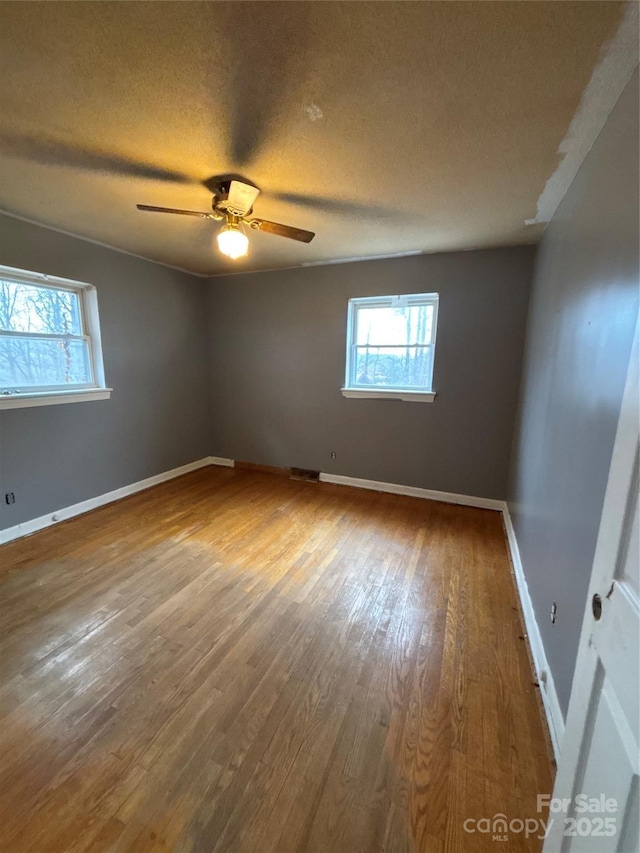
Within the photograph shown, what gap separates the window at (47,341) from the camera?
8.75 feet

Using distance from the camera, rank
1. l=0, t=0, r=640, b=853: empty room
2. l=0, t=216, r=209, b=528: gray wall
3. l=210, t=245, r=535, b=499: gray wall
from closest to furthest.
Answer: l=0, t=0, r=640, b=853: empty room < l=0, t=216, r=209, b=528: gray wall < l=210, t=245, r=535, b=499: gray wall

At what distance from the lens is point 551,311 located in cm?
210

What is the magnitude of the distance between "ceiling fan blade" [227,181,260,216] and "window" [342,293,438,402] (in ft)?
5.88

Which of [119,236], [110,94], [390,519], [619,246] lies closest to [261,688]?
[390,519]

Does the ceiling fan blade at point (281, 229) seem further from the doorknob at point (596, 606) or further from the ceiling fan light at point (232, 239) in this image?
the doorknob at point (596, 606)

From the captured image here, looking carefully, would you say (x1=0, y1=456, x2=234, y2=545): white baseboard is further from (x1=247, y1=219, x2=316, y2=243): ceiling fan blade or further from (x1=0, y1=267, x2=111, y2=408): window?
(x1=247, y1=219, x2=316, y2=243): ceiling fan blade

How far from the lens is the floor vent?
416cm

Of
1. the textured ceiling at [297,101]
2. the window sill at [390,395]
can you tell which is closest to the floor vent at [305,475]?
the window sill at [390,395]

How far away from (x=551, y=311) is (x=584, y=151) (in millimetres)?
796

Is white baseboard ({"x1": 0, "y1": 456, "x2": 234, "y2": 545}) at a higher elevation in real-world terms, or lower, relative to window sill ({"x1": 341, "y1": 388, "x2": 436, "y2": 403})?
lower

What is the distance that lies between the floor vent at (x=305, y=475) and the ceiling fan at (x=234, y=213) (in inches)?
104

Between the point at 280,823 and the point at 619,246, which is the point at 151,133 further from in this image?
the point at 280,823

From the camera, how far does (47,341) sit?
2930 millimetres

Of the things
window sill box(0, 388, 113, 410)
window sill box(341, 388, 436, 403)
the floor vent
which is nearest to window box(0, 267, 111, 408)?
window sill box(0, 388, 113, 410)
